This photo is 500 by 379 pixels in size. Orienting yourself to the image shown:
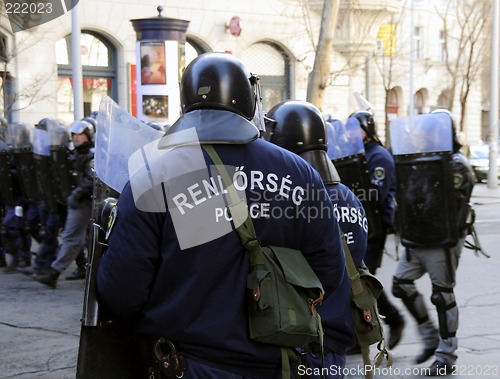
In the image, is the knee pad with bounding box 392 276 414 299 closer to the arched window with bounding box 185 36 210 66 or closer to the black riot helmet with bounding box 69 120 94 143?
the black riot helmet with bounding box 69 120 94 143

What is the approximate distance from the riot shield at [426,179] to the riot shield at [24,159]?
5.09 meters

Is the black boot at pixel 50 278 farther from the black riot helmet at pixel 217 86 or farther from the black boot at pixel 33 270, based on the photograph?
A: the black riot helmet at pixel 217 86

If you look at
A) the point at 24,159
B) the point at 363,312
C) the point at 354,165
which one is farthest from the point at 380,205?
the point at 24,159

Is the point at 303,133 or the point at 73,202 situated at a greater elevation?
the point at 303,133

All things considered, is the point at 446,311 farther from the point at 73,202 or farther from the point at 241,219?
the point at 73,202

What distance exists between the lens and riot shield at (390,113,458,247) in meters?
→ 5.23

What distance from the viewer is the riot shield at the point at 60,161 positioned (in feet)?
28.4

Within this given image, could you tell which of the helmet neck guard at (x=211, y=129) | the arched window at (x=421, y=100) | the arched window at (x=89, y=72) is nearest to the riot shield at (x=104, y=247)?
the helmet neck guard at (x=211, y=129)

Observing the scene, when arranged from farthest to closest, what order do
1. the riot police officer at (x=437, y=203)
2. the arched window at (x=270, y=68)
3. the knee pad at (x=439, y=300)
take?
the arched window at (x=270, y=68) < the knee pad at (x=439, y=300) < the riot police officer at (x=437, y=203)

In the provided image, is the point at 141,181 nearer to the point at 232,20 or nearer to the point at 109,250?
the point at 109,250

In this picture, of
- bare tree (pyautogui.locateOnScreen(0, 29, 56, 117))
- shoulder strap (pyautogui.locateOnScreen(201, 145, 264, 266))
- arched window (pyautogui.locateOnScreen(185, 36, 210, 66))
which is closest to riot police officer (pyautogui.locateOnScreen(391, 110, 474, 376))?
shoulder strap (pyautogui.locateOnScreen(201, 145, 264, 266))

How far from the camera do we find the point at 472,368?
18.0 ft

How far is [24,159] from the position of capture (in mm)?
9297

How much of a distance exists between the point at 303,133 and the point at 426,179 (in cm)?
173
